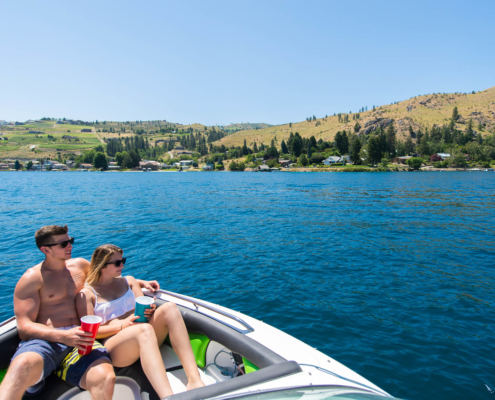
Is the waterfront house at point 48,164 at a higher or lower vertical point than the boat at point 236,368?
higher

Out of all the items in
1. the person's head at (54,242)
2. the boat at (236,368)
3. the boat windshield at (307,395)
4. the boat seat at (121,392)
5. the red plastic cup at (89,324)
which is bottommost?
the boat seat at (121,392)

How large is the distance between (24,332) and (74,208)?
32.1 m

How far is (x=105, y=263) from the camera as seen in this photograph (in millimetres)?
4629

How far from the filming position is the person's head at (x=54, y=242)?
4.19 m

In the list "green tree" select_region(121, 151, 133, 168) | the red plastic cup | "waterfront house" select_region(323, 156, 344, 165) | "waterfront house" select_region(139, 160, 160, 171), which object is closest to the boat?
the red plastic cup

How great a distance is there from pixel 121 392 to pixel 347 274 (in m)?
10.3

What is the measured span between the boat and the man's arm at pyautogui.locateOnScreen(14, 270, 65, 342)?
36cm

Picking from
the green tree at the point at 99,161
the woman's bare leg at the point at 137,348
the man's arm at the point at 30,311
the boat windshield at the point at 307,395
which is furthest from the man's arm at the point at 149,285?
the green tree at the point at 99,161

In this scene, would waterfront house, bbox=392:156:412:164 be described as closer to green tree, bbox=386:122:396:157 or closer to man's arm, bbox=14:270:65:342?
green tree, bbox=386:122:396:157

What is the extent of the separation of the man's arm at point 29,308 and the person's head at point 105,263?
27.2 inches

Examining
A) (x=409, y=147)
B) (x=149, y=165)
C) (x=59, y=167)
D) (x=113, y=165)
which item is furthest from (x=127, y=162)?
(x=409, y=147)

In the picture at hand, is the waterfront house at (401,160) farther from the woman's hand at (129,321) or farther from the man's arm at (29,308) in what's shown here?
the man's arm at (29,308)

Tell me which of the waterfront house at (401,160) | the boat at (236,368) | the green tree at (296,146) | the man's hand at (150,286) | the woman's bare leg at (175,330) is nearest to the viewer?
the boat at (236,368)

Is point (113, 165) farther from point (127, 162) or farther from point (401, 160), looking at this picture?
point (401, 160)
